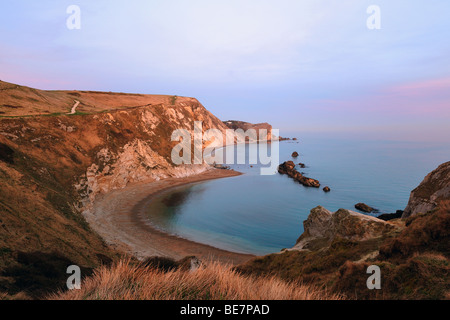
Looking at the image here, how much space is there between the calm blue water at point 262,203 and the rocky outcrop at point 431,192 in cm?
1507

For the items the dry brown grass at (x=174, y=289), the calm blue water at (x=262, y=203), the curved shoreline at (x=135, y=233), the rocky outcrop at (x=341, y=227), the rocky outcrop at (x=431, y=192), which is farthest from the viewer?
the calm blue water at (x=262, y=203)

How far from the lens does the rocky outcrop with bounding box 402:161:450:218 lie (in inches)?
800

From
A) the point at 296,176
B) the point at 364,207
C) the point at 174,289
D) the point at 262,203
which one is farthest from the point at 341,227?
the point at 296,176

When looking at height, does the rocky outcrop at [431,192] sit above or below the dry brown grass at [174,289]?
below

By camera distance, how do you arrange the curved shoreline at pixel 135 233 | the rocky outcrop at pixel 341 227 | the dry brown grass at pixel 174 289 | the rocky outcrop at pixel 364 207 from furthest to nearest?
the rocky outcrop at pixel 364 207
the curved shoreline at pixel 135 233
the rocky outcrop at pixel 341 227
the dry brown grass at pixel 174 289

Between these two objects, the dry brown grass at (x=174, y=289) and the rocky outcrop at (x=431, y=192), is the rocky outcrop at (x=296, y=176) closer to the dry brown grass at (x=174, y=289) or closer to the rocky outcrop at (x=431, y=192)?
the rocky outcrop at (x=431, y=192)

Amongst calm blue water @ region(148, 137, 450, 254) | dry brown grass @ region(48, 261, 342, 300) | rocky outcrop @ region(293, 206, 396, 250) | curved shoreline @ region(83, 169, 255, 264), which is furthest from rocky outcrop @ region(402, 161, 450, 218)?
dry brown grass @ region(48, 261, 342, 300)

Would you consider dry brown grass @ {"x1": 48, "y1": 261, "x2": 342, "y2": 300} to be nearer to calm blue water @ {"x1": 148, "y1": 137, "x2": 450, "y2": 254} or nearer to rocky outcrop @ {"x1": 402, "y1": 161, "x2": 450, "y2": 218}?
rocky outcrop @ {"x1": 402, "y1": 161, "x2": 450, "y2": 218}

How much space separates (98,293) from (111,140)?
2107 inches

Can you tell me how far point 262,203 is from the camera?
48688mm

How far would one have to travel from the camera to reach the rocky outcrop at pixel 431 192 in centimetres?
2033

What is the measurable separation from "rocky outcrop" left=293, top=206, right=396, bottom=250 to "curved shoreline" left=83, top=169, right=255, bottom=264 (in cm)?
865

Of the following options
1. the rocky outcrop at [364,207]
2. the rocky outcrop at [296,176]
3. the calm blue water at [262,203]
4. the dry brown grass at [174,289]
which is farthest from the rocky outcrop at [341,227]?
the rocky outcrop at [296,176]

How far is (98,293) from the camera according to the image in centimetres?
414
